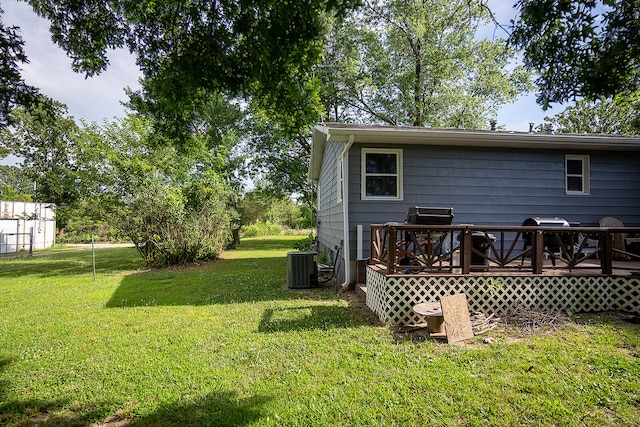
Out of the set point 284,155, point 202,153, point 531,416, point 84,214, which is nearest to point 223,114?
point 284,155

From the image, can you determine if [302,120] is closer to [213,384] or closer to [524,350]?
[213,384]

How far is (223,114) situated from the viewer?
20734 mm

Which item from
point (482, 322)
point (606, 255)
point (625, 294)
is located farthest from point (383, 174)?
point (625, 294)

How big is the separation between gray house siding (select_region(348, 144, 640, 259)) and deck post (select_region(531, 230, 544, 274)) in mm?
2160

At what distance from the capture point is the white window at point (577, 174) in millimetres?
7715

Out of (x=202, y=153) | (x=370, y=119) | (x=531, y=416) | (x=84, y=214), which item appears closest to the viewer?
(x=531, y=416)

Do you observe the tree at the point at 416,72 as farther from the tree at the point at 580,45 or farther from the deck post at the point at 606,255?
the tree at the point at 580,45

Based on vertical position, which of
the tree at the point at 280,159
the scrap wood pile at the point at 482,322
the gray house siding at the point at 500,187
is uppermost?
the tree at the point at 280,159

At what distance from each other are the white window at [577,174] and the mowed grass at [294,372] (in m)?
4.26

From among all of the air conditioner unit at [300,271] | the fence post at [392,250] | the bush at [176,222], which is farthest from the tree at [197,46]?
the bush at [176,222]

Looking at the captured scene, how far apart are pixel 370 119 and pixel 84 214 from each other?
1508 cm

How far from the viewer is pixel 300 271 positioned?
25.3 feet

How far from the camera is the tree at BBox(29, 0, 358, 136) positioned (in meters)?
3.28

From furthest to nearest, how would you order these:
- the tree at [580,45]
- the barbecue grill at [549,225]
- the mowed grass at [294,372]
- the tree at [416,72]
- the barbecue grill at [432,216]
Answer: the tree at [416,72] < the barbecue grill at [549,225] < the barbecue grill at [432,216] < the tree at [580,45] < the mowed grass at [294,372]
